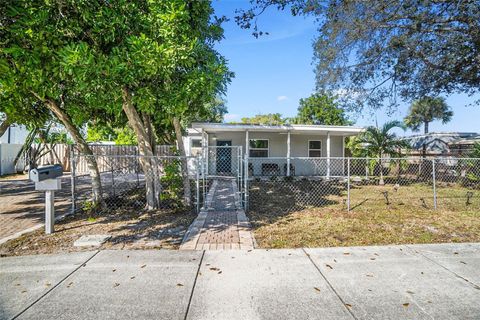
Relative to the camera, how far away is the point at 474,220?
22.6 feet

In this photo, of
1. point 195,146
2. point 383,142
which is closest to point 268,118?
point 195,146

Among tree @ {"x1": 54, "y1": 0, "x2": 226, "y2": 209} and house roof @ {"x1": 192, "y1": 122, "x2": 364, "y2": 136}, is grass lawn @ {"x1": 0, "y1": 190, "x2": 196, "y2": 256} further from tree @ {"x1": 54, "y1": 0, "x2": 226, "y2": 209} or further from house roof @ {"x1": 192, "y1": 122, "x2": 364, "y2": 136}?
house roof @ {"x1": 192, "y1": 122, "x2": 364, "y2": 136}

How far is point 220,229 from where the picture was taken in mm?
5988

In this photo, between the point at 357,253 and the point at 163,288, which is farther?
the point at 357,253

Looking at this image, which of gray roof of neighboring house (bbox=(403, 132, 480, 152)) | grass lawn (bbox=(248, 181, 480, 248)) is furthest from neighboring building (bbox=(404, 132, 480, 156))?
grass lawn (bbox=(248, 181, 480, 248))

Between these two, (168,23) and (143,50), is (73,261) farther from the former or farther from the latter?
(168,23)

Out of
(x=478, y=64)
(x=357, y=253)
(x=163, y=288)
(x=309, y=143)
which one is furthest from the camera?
(x=309, y=143)

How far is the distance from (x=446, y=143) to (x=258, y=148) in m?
12.5

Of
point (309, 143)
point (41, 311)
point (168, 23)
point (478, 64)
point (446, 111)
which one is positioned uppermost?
point (446, 111)

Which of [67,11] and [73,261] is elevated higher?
[67,11]

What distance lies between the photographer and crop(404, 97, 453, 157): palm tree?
1489 inches

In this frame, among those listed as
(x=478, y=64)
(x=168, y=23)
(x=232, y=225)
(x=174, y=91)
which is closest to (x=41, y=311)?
(x=232, y=225)

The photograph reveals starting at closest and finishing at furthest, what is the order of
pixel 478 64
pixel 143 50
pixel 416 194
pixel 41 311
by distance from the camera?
pixel 41 311 < pixel 143 50 < pixel 478 64 < pixel 416 194

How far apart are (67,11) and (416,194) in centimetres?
1233
